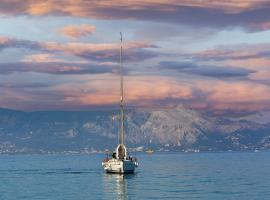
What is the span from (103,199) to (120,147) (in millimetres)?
59717

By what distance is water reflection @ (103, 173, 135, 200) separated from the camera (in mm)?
127275

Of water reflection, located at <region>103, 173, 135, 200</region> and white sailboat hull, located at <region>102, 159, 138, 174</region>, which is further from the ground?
white sailboat hull, located at <region>102, 159, 138, 174</region>

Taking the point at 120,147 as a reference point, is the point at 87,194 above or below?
below

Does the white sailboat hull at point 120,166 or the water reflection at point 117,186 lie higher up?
the white sailboat hull at point 120,166

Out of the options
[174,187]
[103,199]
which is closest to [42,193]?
A: [103,199]

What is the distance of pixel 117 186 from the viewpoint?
14775cm

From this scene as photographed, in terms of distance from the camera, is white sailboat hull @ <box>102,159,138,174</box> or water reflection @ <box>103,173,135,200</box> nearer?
water reflection @ <box>103,173,135,200</box>

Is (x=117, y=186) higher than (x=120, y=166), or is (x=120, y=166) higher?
(x=120, y=166)

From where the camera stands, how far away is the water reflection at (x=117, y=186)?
127275 mm

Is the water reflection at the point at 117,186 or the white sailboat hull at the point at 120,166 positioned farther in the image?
the white sailboat hull at the point at 120,166

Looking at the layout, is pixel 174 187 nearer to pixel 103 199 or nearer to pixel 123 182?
pixel 123 182

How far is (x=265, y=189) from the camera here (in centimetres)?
13962

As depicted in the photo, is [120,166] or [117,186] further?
[120,166]

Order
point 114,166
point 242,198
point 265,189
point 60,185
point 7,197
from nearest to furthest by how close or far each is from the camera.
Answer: point 242,198 < point 7,197 < point 265,189 < point 60,185 < point 114,166
